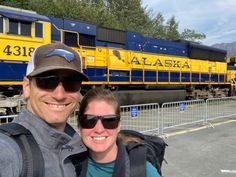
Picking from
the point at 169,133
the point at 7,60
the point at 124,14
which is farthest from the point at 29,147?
the point at 124,14

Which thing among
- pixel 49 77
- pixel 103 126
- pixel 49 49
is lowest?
pixel 103 126

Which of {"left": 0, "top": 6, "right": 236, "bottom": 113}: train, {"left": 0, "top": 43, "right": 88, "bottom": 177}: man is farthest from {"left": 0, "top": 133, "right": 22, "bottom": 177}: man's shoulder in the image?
{"left": 0, "top": 6, "right": 236, "bottom": 113}: train

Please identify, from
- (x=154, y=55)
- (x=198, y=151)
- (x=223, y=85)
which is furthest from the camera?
(x=223, y=85)

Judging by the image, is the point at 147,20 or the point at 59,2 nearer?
the point at 59,2

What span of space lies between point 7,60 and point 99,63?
15.7 feet

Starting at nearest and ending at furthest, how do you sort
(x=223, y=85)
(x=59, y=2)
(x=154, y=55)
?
(x=154, y=55) < (x=223, y=85) < (x=59, y=2)

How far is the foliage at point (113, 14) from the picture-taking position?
100ft

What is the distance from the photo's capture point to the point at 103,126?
2162mm

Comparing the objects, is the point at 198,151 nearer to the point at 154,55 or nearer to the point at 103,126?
the point at 103,126

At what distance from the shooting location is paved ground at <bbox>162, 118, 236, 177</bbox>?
621 centimetres

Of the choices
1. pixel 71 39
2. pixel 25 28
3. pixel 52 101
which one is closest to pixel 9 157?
pixel 52 101

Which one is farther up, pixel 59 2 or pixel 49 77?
pixel 59 2

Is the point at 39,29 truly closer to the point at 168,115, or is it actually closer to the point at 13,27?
the point at 13,27

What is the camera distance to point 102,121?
7.10ft
